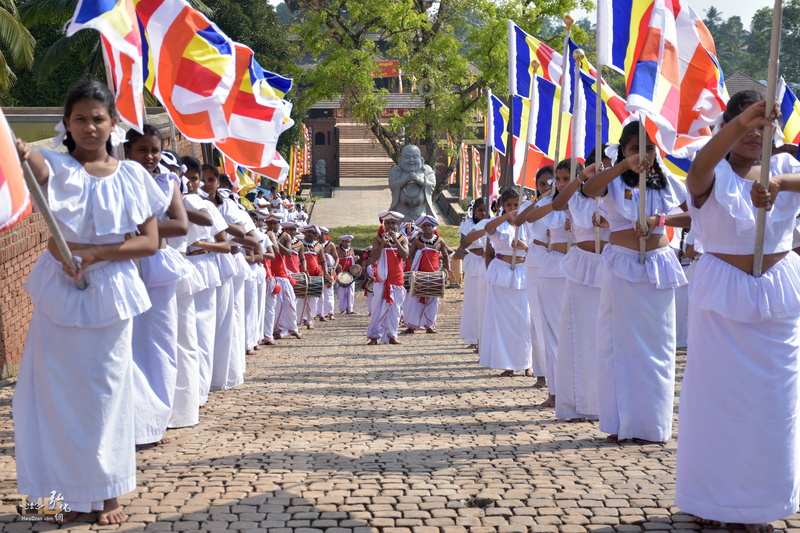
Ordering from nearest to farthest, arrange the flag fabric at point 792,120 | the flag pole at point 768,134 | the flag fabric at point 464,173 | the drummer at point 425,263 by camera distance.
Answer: the flag pole at point 768,134 → the flag fabric at point 792,120 → the drummer at point 425,263 → the flag fabric at point 464,173

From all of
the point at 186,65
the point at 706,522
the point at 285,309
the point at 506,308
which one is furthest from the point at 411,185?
the point at 706,522

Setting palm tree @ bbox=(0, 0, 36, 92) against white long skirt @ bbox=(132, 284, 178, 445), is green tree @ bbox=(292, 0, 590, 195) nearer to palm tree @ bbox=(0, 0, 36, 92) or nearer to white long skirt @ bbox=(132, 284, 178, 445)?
palm tree @ bbox=(0, 0, 36, 92)

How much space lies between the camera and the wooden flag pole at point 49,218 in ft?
14.8

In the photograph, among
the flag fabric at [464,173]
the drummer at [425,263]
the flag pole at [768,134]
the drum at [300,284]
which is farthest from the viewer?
the flag fabric at [464,173]

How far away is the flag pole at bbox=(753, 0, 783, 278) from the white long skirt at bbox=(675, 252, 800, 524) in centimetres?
11

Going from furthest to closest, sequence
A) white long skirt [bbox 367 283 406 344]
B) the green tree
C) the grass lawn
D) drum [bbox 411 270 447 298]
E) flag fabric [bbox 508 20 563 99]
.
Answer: the grass lawn, the green tree, drum [bbox 411 270 447 298], white long skirt [bbox 367 283 406 344], flag fabric [bbox 508 20 563 99]

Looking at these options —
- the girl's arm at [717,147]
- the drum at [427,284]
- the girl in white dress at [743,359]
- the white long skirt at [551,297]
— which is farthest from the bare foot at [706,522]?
the drum at [427,284]

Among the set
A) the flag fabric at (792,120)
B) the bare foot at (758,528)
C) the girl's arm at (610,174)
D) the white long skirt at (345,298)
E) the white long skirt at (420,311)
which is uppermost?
the flag fabric at (792,120)

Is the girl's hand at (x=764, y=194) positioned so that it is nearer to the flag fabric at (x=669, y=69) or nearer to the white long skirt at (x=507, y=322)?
the flag fabric at (x=669, y=69)

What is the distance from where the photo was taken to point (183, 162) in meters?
8.85

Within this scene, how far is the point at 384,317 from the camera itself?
16.5 metres

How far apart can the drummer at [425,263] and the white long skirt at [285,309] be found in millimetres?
2014

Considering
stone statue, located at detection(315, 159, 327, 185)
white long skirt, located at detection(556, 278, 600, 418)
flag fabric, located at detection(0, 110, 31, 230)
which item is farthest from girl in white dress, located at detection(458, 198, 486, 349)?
stone statue, located at detection(315, 159, 327, 185)

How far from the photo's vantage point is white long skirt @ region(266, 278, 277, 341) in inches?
656
